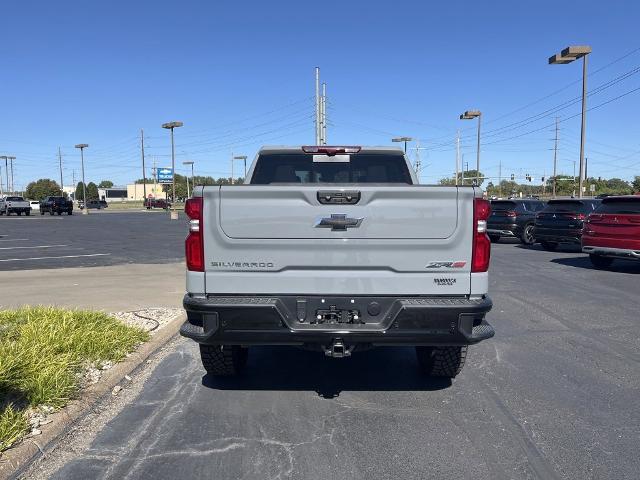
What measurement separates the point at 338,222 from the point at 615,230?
1034cm

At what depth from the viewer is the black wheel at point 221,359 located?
192 inches

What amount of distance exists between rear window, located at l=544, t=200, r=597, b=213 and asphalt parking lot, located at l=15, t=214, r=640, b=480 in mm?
10635

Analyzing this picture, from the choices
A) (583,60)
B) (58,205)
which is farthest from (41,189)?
(583,60)

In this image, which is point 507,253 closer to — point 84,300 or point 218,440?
point 84,300

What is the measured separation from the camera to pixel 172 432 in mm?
4098

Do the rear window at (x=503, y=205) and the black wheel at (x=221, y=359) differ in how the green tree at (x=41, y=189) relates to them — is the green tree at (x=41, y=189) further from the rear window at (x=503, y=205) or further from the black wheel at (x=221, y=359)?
the black wheel at (x=221, y=359)

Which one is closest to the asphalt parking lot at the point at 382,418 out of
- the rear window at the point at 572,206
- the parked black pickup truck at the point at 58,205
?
the rear window at the point at 572,206

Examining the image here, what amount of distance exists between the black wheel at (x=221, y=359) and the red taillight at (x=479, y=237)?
2219mm

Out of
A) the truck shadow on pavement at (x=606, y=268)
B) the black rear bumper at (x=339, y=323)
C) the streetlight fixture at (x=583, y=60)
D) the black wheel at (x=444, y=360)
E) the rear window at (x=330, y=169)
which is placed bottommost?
the truck shadow on pavement at (x=606, y=268)

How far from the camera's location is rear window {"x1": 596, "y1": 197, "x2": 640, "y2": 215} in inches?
468

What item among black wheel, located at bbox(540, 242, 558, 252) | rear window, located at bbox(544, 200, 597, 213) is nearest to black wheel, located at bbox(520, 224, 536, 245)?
black wheel, located at bbox(540, 242, 558, 252)

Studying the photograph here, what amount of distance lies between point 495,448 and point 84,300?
21.8 feet

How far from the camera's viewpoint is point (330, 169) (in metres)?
6.15

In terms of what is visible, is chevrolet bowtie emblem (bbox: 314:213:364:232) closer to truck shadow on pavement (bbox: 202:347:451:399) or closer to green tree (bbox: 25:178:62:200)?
truck shadow on pavement (bbox: 202:347:451:399)
